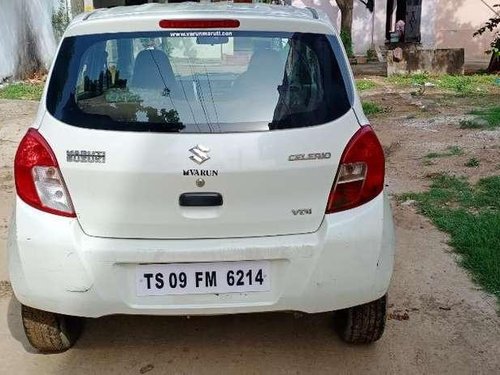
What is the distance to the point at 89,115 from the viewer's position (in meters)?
2.55

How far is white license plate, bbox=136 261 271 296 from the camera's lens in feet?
8.10

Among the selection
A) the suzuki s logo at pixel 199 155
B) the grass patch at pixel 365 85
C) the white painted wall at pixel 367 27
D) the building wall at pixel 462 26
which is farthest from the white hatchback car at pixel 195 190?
the building wall at pixel 462 26

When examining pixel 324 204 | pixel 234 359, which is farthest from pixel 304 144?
pixel 234 359

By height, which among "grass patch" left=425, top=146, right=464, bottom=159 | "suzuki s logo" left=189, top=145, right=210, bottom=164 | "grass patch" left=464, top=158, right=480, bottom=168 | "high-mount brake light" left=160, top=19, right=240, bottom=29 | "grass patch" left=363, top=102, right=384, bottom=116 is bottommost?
"grass patch" left=363, top=102, right=384, bottom=116

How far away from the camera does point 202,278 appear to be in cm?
249

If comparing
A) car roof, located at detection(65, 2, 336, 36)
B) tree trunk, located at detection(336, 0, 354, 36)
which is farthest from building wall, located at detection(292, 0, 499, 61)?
car roof, located at detection(65, 2, 336, 36)

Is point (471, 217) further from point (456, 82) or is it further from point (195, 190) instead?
point (456, 82)

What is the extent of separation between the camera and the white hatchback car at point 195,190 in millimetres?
2436

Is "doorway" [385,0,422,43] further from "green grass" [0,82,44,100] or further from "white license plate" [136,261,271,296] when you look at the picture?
"white license plate" [136,261,271,296]

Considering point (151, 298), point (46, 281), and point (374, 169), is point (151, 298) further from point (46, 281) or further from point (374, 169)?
point (374, 169)

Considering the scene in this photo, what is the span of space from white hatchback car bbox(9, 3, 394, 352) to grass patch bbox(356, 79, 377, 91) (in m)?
10.0

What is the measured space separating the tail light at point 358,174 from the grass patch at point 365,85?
9980mm

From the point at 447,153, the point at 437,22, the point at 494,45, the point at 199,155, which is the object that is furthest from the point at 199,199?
the point at 437,22

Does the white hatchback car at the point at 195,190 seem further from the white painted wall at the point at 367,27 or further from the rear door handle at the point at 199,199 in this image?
the white painted wall at the point at 367,27
